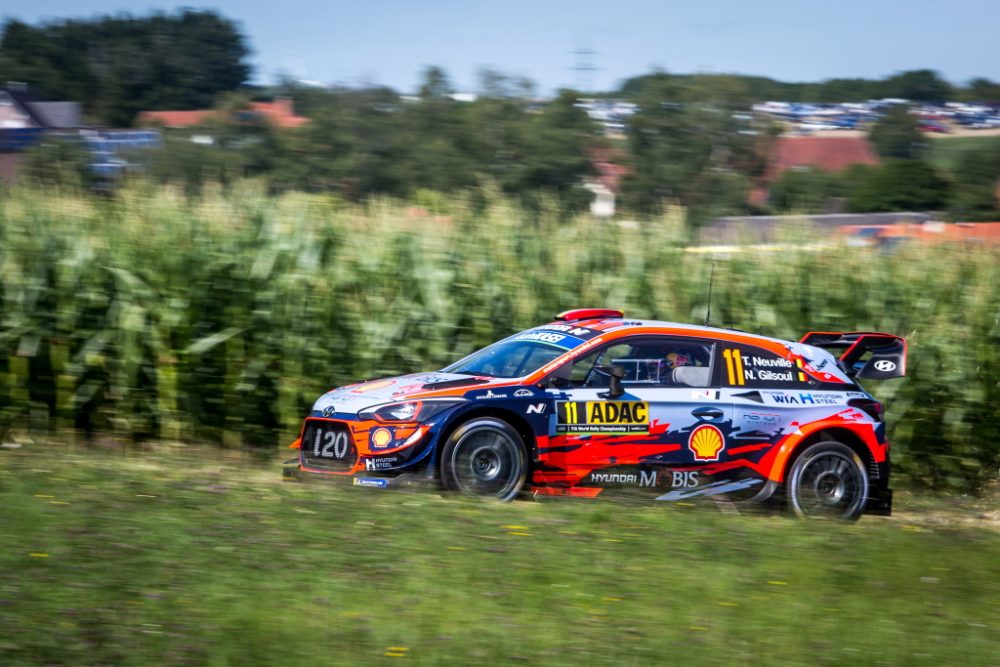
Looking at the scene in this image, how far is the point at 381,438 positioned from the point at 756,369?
3.38 metres

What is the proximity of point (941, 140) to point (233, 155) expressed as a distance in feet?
88.8

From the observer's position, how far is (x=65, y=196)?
12.4m

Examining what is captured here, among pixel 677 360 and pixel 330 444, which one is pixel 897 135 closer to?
pixel 677 360

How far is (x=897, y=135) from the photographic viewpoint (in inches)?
1681

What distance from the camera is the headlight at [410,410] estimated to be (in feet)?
28.6

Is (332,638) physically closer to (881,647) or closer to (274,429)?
(881,647)

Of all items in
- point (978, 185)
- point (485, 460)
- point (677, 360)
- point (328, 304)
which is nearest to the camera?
point (485, 460)

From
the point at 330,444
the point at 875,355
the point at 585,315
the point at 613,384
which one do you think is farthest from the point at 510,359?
the point at 875,355

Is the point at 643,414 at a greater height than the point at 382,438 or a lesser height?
greater

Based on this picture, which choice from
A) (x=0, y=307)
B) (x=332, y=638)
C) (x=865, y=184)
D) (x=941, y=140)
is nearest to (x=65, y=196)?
(x=0, y=307)

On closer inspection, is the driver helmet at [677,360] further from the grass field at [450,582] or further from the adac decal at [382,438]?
the adac decal at [382,438]

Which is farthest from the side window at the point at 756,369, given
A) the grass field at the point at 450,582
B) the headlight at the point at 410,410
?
the headlight at the point at 410,410

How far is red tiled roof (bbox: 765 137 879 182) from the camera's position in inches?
1591

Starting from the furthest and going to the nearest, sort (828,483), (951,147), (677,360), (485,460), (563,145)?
(563,145) < (951,147) < (677,360) < (828,483) < (485,460)
